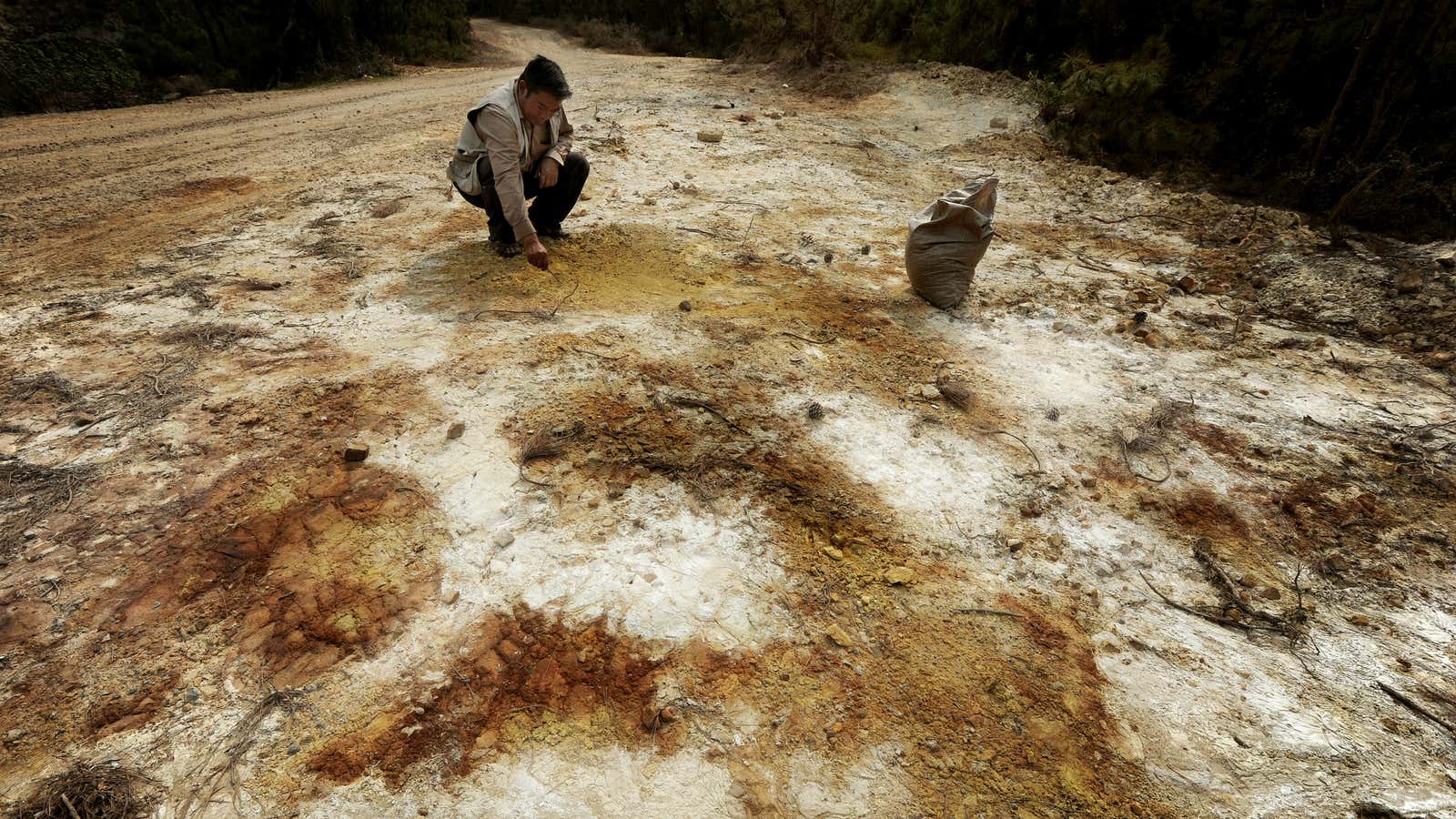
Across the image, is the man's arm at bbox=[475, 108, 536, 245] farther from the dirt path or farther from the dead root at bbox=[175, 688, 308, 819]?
the dead root at bbox=[175, 688, 308, 819]

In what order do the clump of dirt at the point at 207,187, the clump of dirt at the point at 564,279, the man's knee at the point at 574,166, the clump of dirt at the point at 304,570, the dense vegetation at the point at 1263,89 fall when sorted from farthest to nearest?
the clump of dirt at the point at 207,187, the dense vegetation at the point at 1263,89, the man's knee at the point at 574,166, the clump of dirt at the point at 564,279, the clump of dirt at the point at 304,570

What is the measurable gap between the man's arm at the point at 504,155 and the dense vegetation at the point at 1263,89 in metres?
5.62

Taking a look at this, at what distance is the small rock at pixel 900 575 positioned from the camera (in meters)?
2.15

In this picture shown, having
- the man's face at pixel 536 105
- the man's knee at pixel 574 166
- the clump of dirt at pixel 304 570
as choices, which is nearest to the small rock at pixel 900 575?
the clump of dirt at pixel 304 570

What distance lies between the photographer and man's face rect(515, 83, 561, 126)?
322 cm

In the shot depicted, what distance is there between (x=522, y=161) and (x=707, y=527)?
247cm

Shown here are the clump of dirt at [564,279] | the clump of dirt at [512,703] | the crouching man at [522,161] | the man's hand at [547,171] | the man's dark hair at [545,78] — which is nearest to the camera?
the clump of dirt at [512,703]

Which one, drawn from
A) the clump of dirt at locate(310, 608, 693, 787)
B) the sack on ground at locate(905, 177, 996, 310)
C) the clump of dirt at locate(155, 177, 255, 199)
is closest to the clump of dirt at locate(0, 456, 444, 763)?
the clump of dirt at locate(310, 608, 693, 787)

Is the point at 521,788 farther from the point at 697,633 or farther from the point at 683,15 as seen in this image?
the point at 683,15

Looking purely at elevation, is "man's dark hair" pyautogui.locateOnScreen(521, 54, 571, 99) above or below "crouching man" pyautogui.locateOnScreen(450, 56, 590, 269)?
above

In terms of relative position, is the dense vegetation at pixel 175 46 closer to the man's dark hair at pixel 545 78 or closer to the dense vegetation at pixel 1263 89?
the man's dark hair at pixel 545 78

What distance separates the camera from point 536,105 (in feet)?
10.7

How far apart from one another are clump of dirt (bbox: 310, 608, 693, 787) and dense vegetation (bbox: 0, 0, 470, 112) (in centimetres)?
1035

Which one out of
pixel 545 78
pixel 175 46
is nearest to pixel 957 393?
pixel 545 78
